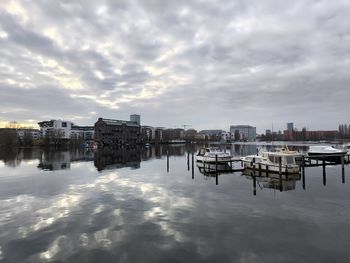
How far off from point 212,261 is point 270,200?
43.5ft

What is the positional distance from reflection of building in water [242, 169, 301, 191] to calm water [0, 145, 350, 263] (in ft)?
2.13

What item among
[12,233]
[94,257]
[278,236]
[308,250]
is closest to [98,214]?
[12,233]

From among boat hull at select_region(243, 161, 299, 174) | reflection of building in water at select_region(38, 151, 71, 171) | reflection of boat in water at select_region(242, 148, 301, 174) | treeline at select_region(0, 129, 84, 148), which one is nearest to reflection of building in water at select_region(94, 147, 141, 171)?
reflection of building in water at select_region(38, 151, 71, 171)

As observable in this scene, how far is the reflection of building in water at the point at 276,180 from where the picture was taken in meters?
30.5

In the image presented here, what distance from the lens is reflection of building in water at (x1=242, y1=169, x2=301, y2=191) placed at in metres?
30.5

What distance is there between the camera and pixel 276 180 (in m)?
34.9

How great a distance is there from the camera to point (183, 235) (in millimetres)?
15242

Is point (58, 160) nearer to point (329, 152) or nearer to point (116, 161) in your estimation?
point (116, 161)

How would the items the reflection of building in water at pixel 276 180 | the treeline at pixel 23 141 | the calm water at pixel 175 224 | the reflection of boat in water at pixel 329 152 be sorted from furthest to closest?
the treeline at pixel 23 141 < the reflection of boat in water at pixel 329 152 < the reflection of building in water at pixel 276 180 < the calm water at pixel 175 224

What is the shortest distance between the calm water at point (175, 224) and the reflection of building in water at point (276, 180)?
65 cm

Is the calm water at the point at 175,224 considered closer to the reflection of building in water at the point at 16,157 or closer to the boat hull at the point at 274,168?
the boat hull at the point at 274,168

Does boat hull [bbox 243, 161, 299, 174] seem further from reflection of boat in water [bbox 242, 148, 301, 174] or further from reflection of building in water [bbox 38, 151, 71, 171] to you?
reflection of building in water [bbox 38, 151, 71, 171]

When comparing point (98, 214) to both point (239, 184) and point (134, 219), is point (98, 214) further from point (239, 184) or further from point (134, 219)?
point (239, 184)

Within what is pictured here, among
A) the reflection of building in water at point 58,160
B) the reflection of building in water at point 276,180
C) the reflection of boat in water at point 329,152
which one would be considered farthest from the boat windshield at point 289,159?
the reflection of building in water at point 58,160
